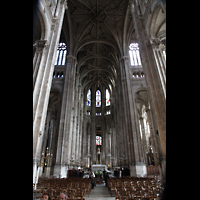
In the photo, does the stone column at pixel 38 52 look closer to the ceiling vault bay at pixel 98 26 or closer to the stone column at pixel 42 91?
the stone column at pixel 42 91

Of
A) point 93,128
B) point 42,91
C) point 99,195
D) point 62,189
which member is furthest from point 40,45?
point 93,128

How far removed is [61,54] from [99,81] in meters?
16.1

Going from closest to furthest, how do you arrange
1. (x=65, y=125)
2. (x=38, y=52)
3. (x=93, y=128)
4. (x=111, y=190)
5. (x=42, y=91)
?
(x=111, y=190), (x=42, y=91), (x=38, y=52), (x=65, y=125), (x=93, y=128)

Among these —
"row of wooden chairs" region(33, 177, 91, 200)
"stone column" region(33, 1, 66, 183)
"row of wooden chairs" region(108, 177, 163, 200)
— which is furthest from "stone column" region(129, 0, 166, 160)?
"stone column" region(33, 1, 66, 183)

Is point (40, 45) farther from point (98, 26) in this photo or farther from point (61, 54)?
point (98, 26)

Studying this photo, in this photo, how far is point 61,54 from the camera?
25.0 m

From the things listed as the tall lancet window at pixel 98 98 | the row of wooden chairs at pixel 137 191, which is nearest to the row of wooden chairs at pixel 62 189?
the row of wooden chairs at pixel 137 191

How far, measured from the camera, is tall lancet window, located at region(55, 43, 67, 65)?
24.2 meters

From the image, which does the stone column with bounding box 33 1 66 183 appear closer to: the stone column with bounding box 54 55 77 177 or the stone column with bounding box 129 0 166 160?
the stone column with bounding box 129 0 166 160

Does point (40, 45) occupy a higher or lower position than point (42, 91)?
higher
